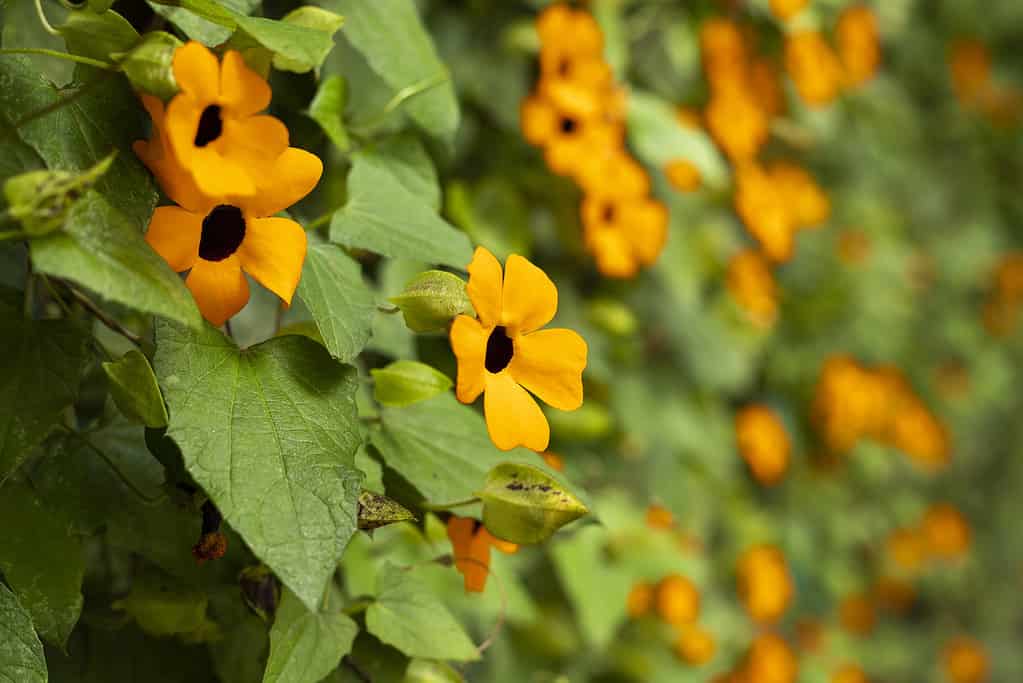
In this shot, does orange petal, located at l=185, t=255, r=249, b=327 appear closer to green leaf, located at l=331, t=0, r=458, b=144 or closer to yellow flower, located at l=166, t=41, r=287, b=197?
yellow flower, located at l=166, t=41, r=287, b=197

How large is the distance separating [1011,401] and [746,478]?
120 centimetres

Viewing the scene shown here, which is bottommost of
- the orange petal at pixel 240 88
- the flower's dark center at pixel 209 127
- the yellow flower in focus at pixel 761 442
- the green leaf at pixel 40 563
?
the yellow flower in focus at pixel 761 442

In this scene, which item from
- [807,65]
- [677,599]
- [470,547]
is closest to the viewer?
[470,547]

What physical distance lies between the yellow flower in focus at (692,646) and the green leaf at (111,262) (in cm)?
108

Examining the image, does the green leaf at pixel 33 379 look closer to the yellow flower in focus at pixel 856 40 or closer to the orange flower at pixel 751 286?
the orange flower at pixel 751 286

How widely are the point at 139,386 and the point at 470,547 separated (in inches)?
9.6

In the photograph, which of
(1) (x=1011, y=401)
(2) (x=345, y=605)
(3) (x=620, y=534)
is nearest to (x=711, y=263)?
(3) (x=620, y=534)

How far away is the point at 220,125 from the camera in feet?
1.57

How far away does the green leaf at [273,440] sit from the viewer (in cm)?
44

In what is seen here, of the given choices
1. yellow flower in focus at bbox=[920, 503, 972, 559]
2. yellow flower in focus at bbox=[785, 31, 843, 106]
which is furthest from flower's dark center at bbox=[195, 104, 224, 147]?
yellow flower in focus at bbox=[920, 503, 972, 559]

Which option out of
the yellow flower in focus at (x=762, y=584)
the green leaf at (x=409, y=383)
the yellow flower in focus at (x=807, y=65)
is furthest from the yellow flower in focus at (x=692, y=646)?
the green leaf at (x=409, y=383)

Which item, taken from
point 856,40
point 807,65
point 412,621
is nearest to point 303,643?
point 412,621

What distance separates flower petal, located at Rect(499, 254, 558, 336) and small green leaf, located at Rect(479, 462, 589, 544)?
3.3 inches

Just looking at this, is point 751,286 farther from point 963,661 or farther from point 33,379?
point 963,661
